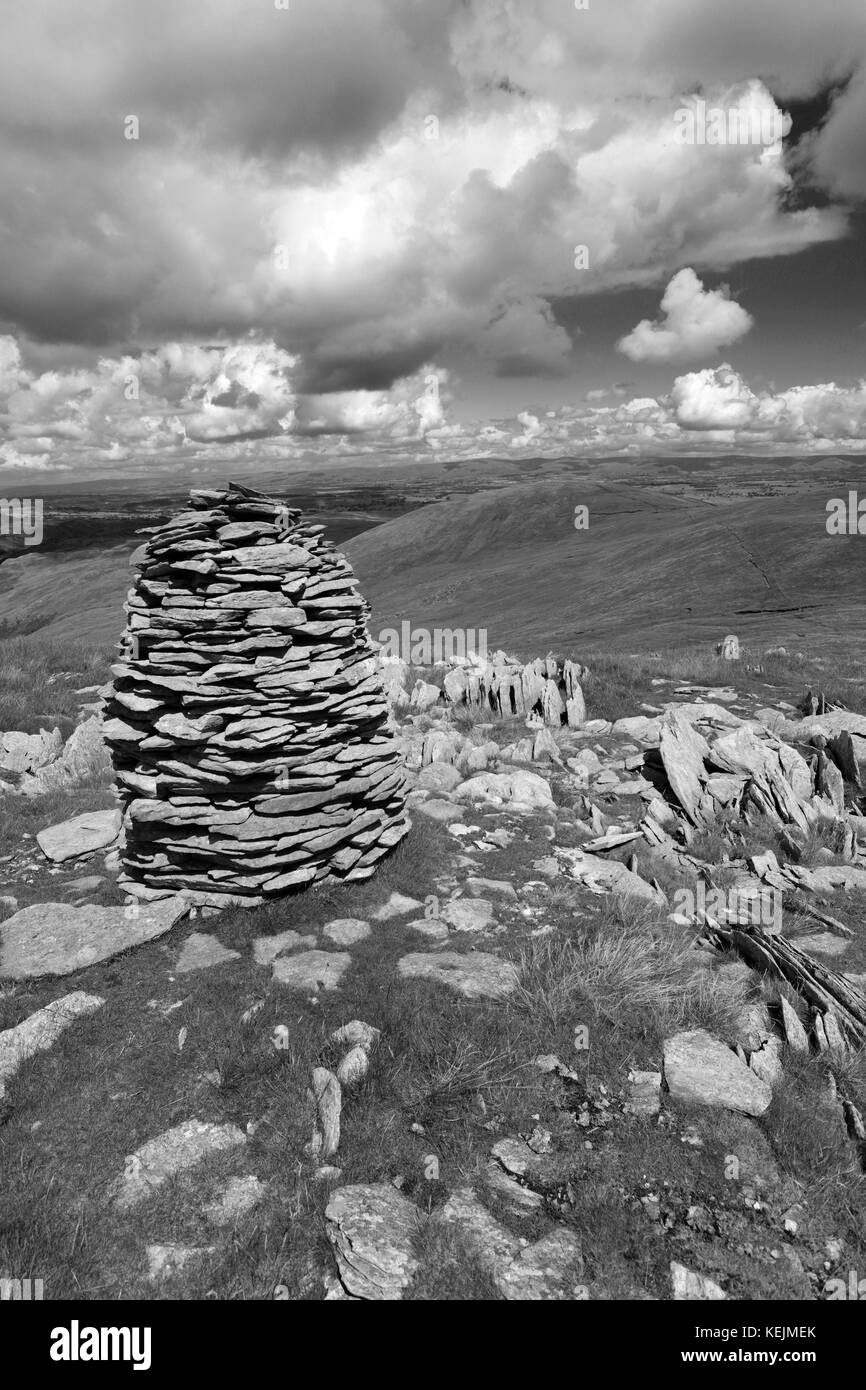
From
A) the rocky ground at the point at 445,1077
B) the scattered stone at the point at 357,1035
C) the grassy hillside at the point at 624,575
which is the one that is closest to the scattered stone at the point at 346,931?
the rocky ground at the point at 445,1077

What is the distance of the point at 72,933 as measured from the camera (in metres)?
8.16

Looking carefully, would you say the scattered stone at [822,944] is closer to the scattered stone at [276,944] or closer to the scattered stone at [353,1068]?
the scattered stone at [353,1068]

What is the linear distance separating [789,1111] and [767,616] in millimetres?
59911

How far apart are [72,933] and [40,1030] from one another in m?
1.86

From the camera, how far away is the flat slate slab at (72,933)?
7.55m

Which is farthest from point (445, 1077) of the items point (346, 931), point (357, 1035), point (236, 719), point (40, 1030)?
point (236, 719)

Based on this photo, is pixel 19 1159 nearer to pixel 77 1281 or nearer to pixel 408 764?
pixel 77 1281

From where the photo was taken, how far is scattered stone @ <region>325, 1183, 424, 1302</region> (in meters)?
4.29

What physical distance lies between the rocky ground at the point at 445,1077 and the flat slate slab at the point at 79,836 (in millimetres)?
50

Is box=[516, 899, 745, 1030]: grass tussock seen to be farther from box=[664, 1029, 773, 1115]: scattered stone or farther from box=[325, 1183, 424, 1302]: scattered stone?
box=[325, 1183, 424, 1302]: scattered stone

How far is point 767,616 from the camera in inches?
2297

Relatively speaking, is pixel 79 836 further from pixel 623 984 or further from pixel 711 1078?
pixel 711 1078
